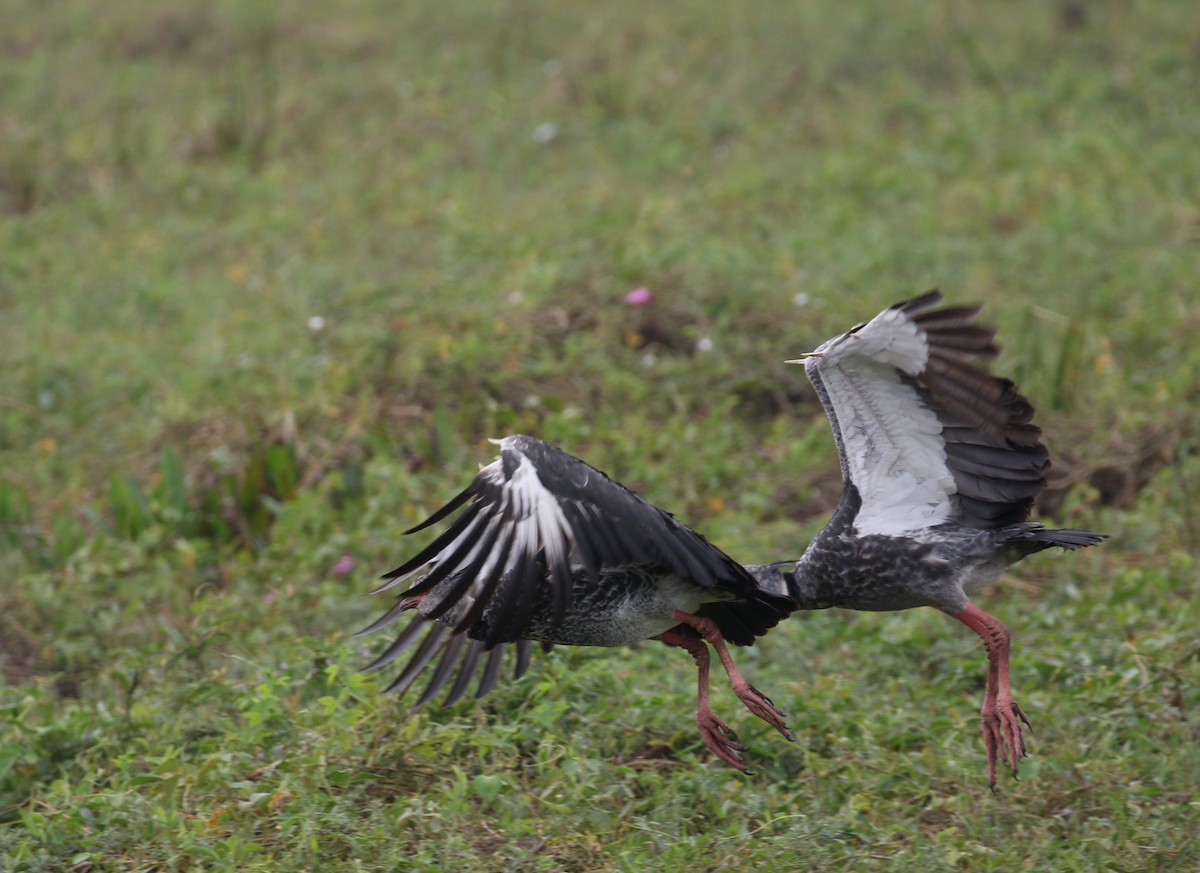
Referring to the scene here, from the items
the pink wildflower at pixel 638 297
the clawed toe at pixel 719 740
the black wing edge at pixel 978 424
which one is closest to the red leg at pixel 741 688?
the clawed toe at pixel 719 740

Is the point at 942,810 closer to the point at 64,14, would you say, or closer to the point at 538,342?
the point at 538,342

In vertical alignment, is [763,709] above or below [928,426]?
below

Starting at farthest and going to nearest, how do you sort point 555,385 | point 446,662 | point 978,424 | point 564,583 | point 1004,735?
1. point 555,385
2. point 446,662
3. point 978,424
4. point 1004,735
5. point 564,583

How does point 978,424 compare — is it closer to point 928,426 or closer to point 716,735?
point 928,426

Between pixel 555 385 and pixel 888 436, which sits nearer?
pixel 888 436

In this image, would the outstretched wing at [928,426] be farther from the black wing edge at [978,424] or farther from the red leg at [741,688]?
the red leg at [741,688]

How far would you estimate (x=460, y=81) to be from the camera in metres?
10.9

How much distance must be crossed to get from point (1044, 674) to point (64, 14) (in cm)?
999

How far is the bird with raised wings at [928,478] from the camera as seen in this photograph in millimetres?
4414

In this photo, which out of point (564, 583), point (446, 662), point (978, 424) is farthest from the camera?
point (446, 662)

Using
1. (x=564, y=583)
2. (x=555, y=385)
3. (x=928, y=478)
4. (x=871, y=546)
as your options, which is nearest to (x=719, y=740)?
(x=871, y=546)

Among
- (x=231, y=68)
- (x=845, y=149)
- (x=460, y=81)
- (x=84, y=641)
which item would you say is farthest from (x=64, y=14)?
(x=84, y=641)

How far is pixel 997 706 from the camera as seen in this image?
4.29m

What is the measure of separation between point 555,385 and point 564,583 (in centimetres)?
336
